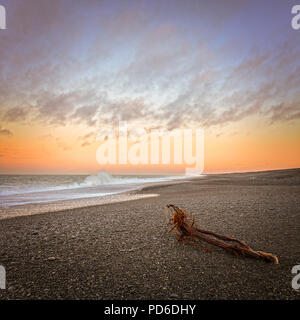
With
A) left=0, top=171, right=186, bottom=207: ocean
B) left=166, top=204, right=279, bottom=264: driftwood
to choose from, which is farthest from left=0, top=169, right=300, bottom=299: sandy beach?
left=0, top=171, right=186, bottom=207: ocean

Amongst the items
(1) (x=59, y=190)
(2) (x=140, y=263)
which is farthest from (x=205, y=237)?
(1) (x=59, y=190)

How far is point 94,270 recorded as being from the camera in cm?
408

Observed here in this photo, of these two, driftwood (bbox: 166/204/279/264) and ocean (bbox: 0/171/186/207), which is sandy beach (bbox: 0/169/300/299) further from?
ocean (bbox: 0/171/186/207)

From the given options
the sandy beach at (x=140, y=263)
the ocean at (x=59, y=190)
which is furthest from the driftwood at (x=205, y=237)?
the ocean at (x=59, y=190)

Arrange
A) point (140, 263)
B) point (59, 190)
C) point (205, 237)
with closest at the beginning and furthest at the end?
point (140, 263), point (205, 237), point (59, 190)

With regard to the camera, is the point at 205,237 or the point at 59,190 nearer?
the point at 205,237

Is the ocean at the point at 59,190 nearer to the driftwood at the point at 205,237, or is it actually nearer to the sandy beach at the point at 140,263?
the sandy beach at the point at 140,263

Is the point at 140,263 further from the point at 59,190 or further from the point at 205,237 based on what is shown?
the point at 59,190

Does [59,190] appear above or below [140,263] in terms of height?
below

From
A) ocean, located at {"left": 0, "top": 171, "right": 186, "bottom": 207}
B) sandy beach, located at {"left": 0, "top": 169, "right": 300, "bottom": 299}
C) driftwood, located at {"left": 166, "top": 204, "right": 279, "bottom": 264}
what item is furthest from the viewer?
ocean, located at {"left": 0, "top": 171, "right": 186, "bottom": 207}

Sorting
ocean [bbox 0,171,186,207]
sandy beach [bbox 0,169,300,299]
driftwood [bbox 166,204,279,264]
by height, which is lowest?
ocean [bbox 0,171,186,207]
